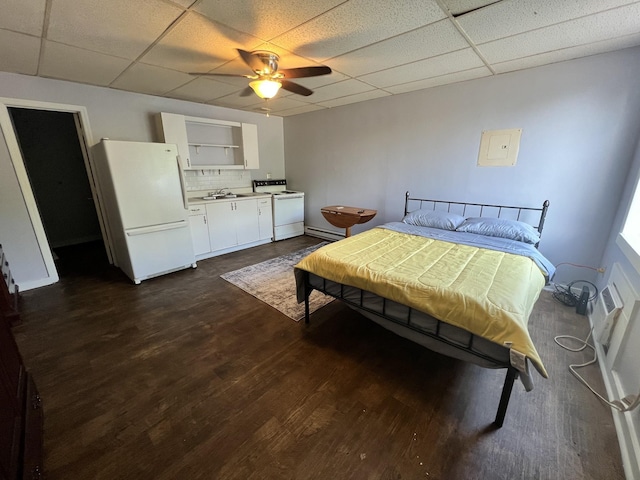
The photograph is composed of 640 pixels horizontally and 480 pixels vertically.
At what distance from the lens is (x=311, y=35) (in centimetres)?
188

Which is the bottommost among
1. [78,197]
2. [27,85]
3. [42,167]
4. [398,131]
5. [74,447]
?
[74,447]

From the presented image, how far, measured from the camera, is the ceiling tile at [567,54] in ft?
6.68

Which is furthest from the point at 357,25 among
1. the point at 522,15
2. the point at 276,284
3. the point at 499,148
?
the point at 276,284

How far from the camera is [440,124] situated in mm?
3225

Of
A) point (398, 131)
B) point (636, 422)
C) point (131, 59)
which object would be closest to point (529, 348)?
point (636, 422)

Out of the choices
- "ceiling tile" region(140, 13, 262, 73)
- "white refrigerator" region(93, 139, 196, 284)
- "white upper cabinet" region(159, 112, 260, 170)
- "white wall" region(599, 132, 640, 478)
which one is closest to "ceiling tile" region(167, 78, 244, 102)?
"white upper cabinet" region(159, 112, 260, 170)

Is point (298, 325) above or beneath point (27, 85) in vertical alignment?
beneath

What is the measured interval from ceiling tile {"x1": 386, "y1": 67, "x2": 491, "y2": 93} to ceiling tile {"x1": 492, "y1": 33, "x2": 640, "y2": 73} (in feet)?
0.48

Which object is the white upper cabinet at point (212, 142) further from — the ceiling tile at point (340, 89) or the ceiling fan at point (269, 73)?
the ceiling fan at point (269, 73)

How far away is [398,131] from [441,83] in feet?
2.41

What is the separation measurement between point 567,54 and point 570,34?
0.50m

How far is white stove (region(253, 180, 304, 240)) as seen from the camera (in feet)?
15.3

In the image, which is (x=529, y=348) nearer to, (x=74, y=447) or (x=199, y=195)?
(x=74, y=447)

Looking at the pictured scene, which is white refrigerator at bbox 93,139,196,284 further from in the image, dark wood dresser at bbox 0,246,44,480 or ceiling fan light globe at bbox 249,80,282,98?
dark wood dresser at bbox 0,246,44,480
